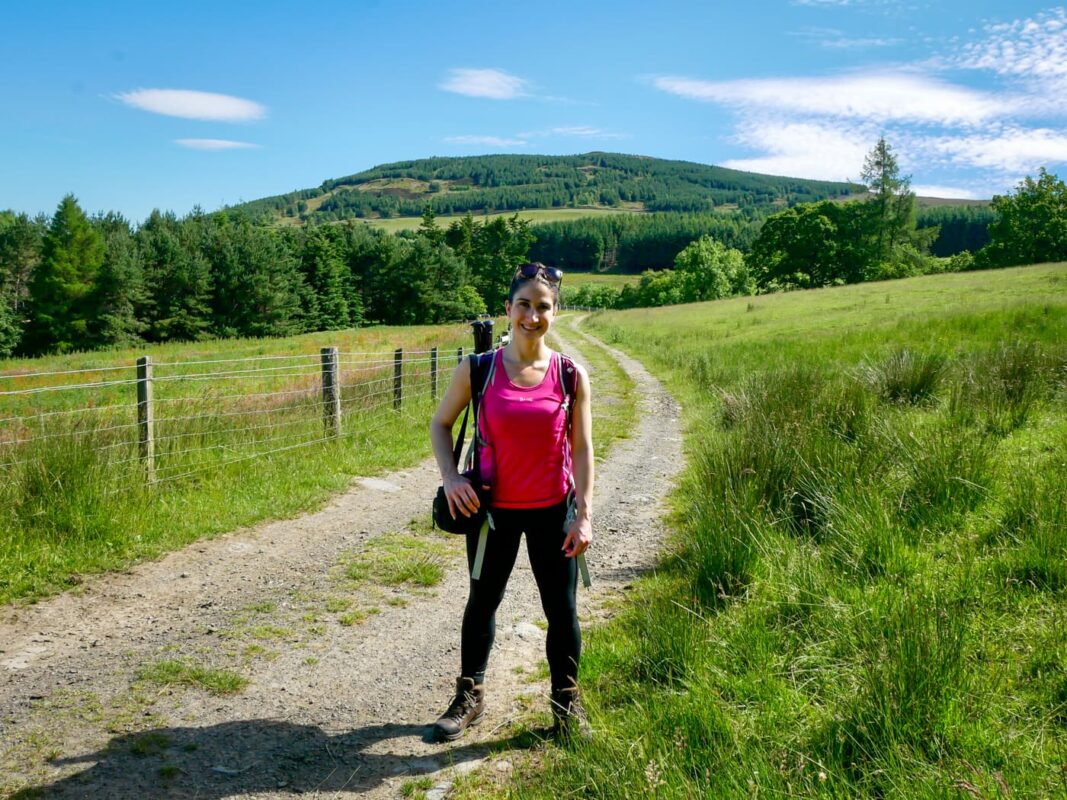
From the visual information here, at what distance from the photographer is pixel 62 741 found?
10.1 ft

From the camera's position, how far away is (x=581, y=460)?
3031 millimetres

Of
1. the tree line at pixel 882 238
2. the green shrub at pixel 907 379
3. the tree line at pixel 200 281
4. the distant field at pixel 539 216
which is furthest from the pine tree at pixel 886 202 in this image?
the distant field at pixel 539 216

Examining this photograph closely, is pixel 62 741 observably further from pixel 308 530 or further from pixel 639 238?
pixel 639 238

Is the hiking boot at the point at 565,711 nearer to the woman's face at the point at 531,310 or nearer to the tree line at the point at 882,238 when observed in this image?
the woman's face at the point at 531,310

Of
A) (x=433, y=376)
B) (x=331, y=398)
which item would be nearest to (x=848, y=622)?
(x=331, y=398)

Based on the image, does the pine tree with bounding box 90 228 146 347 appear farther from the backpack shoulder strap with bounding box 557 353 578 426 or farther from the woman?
the backpack shoulder strap with bounding box 557 353 578 426

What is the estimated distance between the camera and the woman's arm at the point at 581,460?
2.95 m

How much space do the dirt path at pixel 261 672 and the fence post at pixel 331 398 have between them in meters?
3.76

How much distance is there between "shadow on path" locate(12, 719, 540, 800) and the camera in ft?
9.16

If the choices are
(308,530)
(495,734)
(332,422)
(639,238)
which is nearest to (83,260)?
(332,422)

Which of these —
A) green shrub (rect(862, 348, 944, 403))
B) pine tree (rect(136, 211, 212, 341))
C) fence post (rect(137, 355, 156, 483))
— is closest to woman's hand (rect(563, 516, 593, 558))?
fence post (rect(137, 355, 156, 483))

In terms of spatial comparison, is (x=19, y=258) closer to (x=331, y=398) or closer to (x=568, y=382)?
(x=331, y=398)

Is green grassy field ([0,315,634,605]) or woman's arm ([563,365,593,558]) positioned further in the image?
green grassy field ([0,315,634,605])

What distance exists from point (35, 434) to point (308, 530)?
255 cm
